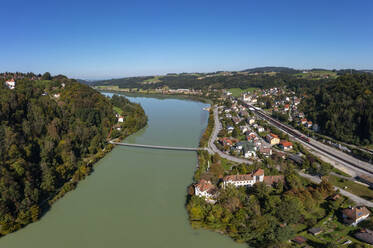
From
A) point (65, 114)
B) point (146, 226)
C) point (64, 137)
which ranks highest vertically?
point (65, 114)

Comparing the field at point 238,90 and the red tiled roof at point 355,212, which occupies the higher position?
the field at point 238,90

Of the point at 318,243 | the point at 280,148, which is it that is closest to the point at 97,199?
the point at 318,243

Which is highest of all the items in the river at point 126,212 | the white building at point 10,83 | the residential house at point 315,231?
the white building at point 10,83

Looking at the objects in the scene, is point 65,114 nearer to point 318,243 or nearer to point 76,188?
point 76,188

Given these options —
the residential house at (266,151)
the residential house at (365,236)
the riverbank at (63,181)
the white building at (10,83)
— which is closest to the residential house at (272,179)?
the residential house at (365,236)

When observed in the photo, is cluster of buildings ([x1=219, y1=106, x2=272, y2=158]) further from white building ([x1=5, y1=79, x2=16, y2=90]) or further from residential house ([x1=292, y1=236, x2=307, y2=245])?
white building ([x1=5, y1=79, x2=16, y2=90])

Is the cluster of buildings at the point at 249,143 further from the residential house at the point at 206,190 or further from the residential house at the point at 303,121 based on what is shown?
the residential house at the point at 206,190
